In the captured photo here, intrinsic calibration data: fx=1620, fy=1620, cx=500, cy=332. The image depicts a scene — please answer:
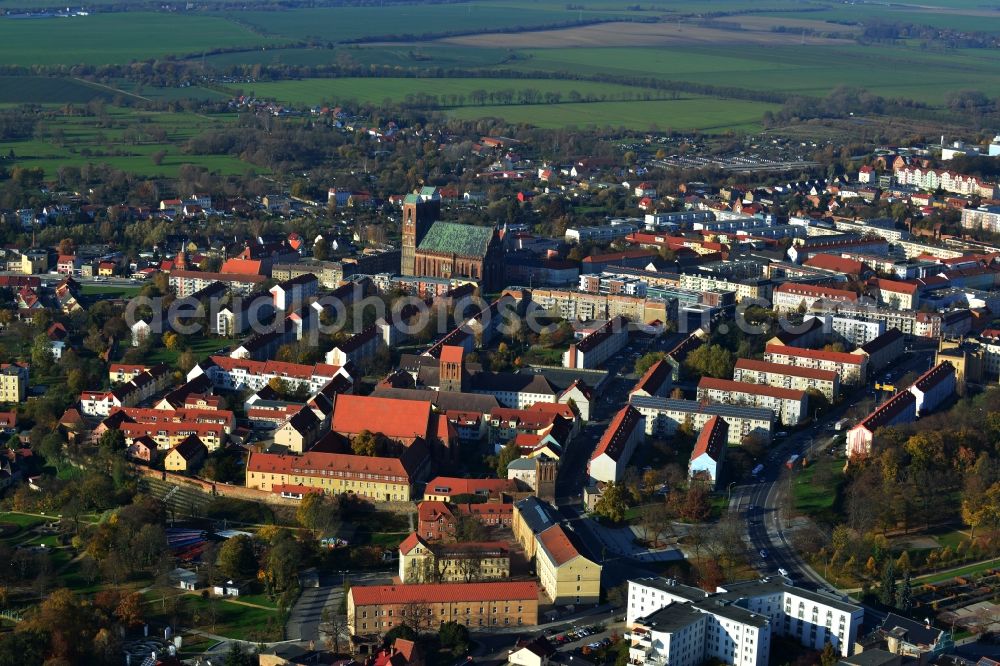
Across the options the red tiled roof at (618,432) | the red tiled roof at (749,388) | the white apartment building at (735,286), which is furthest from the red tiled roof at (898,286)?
the red tiled roof at (618,432)

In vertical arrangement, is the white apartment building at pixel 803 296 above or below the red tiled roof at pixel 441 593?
below

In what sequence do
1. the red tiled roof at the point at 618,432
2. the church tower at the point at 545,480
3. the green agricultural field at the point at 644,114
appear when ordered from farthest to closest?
1. the green agricultural field at the point at 644,114
2. the red tiled roof at the point at 618,432
3. the church tower at the point at 545,480

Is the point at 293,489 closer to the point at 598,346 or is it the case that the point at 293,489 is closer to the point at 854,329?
the point at 598,346

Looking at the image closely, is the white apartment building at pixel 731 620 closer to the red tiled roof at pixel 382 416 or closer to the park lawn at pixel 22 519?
the red tiled roof at pixel 382 416

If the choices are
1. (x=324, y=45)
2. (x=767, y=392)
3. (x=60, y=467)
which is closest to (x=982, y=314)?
(x=767, y=392)

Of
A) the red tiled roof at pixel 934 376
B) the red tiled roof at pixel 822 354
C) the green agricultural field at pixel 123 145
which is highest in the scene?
the red tiled roof at pixel 934 376

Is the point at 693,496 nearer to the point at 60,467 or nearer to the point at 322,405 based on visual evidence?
the point at 322,405
